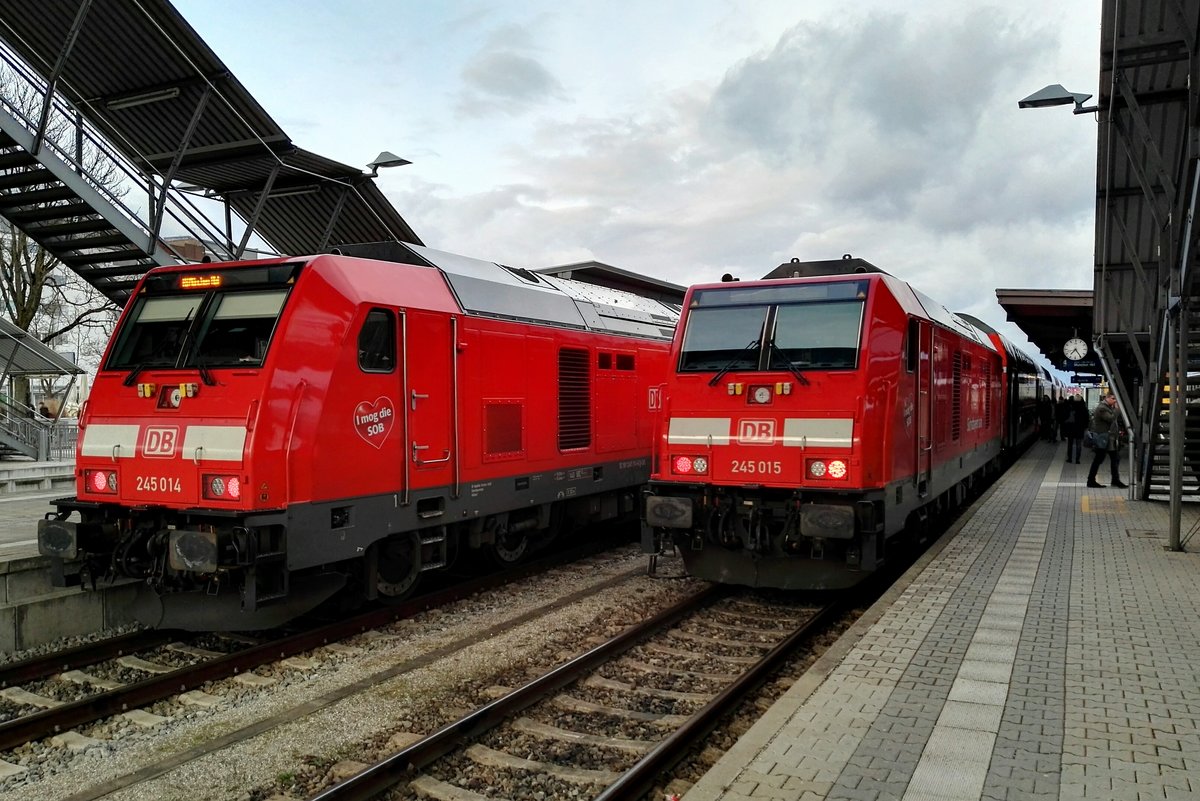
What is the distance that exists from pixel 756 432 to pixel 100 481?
5.72 metres

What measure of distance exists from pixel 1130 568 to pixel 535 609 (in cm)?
626

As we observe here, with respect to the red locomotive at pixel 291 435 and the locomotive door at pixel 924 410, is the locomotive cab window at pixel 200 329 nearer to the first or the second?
the red locomotive at pixel 291 435

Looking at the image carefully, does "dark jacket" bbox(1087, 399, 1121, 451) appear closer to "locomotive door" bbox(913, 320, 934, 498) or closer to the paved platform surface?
"locomotive door" bbox(913, 320, 934, 498)

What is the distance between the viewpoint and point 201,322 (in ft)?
24.4

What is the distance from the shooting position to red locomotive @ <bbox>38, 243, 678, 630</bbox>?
675 cm

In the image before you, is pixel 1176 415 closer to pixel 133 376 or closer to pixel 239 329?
pixel 239 329

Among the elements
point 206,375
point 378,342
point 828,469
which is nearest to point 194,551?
point 206,375

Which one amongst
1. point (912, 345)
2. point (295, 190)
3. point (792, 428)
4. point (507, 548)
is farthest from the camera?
point (295, 190)

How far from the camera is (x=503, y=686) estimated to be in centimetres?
654

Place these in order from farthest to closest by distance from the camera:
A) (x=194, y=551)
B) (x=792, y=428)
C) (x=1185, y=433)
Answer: (x=1185, y=433) < (x=792, y=428) < (x=194, y=551)

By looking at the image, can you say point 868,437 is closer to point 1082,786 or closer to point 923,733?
point 923,733

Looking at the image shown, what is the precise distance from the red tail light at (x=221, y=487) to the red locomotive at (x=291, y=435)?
1cm

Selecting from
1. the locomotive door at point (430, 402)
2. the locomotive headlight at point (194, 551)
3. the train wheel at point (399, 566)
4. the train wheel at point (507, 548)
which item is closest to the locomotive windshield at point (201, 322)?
the locomotive door at point (430, 402)

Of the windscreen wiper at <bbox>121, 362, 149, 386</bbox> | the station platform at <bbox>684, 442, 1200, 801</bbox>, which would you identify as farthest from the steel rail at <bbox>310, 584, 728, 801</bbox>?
the windscreen wiper at <bbox>121, 362, 149, 386</bbox>
